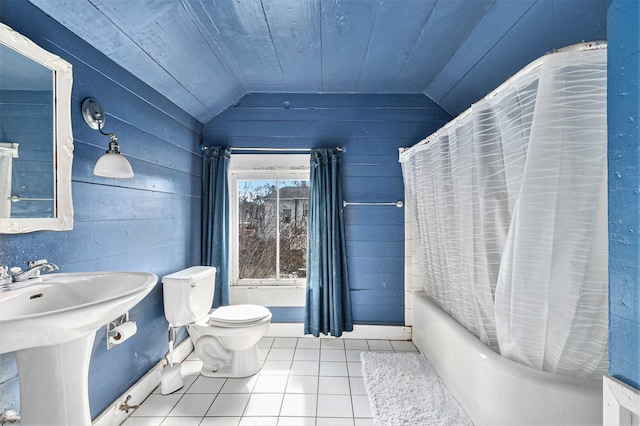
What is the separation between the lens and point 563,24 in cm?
135

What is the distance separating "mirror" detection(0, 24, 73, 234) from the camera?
3.24 feet

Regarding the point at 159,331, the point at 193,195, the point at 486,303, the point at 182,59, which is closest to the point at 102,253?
the point at 159,331

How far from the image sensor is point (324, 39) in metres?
1.77

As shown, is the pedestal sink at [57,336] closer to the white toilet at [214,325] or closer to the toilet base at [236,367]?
the white toilet at [214,325]

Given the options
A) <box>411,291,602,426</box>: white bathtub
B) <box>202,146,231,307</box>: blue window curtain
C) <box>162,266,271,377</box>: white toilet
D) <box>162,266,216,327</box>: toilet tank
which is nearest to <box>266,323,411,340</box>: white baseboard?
<box>411,291,602,426</box>: white bathtub

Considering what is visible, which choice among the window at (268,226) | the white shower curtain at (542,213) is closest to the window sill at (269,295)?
the window at (268,226)

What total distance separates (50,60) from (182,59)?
0.73 m

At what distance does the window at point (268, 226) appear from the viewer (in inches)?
104

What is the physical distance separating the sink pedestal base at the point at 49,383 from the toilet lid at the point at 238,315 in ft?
2.99

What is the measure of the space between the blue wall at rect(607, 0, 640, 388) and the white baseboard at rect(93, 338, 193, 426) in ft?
6.64

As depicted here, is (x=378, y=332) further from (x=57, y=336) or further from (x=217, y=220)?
(x=57, y=336)

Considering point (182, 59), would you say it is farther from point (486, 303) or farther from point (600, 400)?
point (600, 400)

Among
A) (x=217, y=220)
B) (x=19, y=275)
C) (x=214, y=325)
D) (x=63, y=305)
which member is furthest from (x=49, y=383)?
(x=217, y=220)

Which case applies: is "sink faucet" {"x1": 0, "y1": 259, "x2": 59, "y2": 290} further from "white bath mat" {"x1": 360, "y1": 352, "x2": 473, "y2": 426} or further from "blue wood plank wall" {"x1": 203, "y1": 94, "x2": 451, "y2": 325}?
"blue wood plank wall" {"x1": 203, "y1": 94, "x2": 451, "y2": 325}
